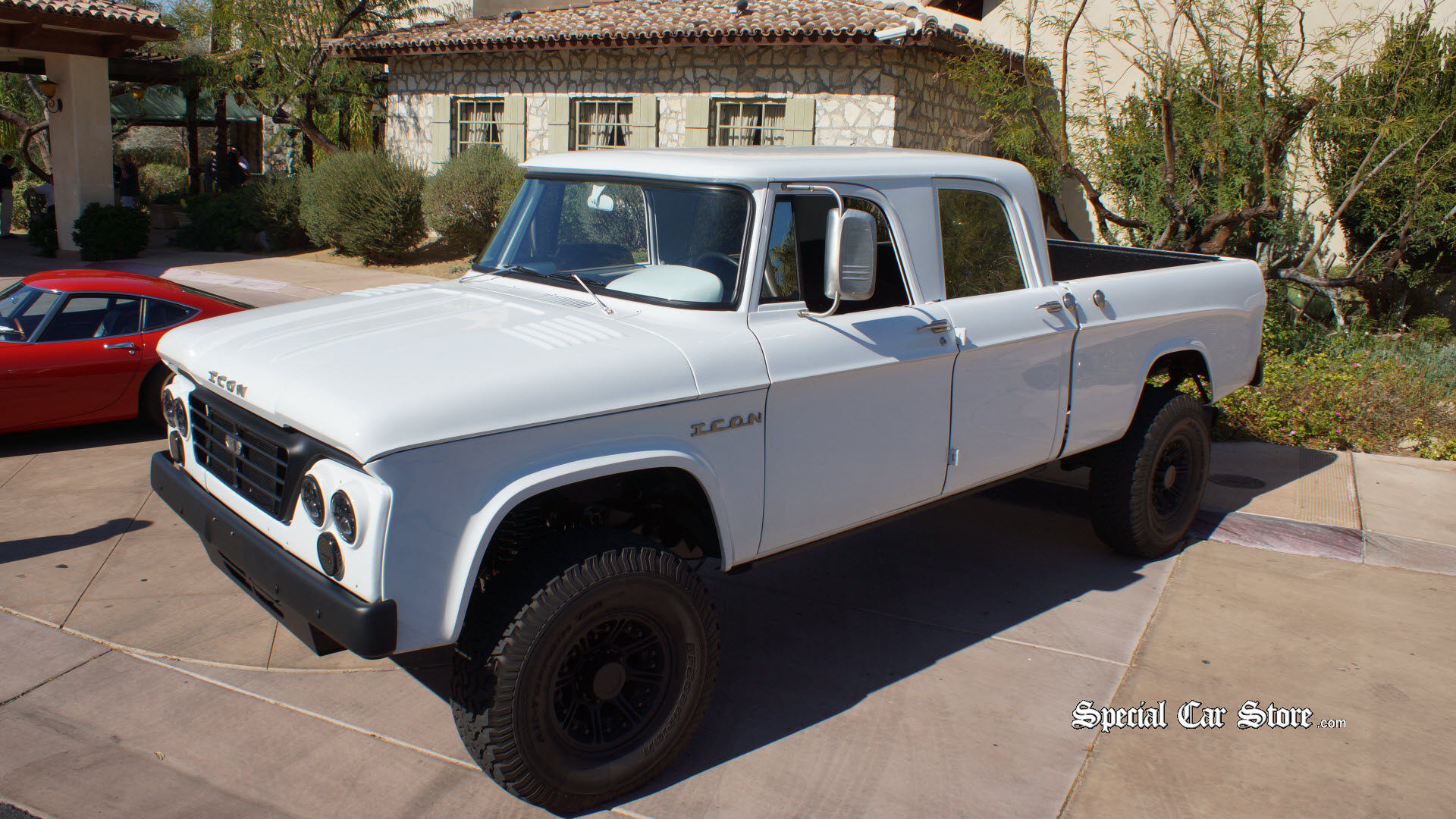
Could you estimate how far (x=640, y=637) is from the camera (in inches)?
131

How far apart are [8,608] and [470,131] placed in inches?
652

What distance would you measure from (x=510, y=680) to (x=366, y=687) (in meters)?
1.30

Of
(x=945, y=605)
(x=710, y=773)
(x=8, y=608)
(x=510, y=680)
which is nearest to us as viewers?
(x=510, y=680)

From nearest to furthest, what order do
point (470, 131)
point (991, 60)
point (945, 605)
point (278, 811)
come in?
point (278, 811)
point (945, 605)
point (991, 60)
point (470, 131)

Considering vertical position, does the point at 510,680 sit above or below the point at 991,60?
below

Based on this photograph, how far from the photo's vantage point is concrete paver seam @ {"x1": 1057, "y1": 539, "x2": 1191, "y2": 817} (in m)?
3.40

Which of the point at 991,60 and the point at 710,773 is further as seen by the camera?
the point at 991,60

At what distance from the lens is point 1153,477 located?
520 cm

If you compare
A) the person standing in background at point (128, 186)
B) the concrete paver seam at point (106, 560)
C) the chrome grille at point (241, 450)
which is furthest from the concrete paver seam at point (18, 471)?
the person standing in background at point (128, 186)

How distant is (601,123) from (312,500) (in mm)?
15886

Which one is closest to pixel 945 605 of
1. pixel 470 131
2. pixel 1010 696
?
pixel 1010 696

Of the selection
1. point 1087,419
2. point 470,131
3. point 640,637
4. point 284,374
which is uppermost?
point 470,131

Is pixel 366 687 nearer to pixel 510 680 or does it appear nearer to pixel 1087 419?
pixel 510 680

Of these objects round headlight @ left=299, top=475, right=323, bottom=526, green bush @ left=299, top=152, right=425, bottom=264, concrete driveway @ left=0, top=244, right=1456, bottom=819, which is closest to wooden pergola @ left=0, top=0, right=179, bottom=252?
green bush @ left=299, top=152, right=425, bottom=264
